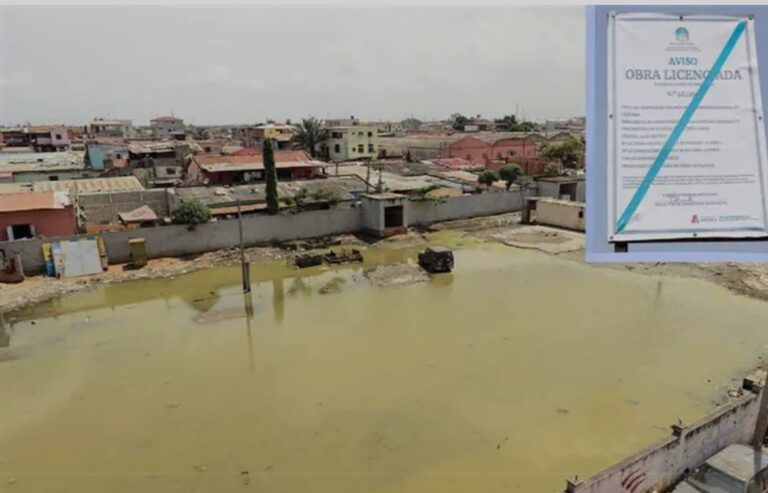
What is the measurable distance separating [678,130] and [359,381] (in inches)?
344

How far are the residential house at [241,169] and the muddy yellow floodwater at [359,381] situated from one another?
35.3ft

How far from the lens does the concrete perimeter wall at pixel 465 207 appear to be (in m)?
24.8

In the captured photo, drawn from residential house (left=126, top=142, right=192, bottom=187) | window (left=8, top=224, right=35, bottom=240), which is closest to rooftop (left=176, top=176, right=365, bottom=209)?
window (left=8, top=224, right=35, bottom=240)

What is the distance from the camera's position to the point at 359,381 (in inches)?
406

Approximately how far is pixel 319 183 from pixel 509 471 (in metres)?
20.4

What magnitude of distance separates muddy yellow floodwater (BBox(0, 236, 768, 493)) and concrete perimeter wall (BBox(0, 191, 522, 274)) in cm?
257

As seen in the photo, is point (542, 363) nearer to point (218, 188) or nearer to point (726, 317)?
point (726, 317)

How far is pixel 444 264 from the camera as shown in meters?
17.9

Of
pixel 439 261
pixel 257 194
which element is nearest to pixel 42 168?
pixel 257 194

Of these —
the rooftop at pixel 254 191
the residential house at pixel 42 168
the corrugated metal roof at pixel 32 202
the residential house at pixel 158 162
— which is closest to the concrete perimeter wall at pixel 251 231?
the corrugated metal roof at pixel 32 202

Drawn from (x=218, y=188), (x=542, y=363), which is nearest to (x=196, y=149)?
(x=218, y=188)

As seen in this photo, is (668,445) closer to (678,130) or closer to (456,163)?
(678,130)

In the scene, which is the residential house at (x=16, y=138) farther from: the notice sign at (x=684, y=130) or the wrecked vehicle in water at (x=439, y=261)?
the notice sign at (x=684, y=130)

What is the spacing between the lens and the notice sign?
91.1 inches
